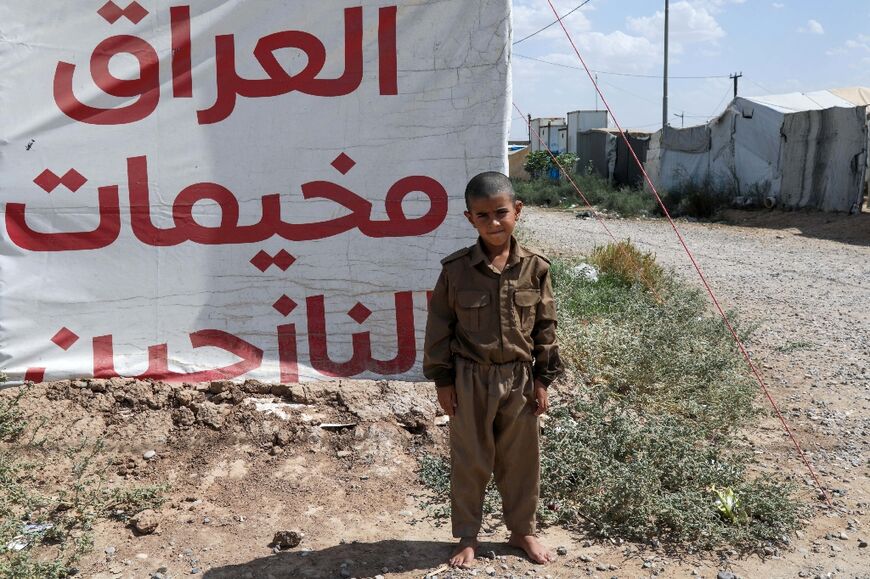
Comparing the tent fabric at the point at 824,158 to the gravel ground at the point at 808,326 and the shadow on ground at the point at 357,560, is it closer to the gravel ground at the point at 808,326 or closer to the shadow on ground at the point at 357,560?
the gravel ground at the point at 808,326

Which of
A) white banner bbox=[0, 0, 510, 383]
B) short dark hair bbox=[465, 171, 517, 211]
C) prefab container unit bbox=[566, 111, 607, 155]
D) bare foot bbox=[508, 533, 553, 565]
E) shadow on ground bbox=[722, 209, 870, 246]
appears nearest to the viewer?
short dark hair bbox=[465, 171, 517, 211]

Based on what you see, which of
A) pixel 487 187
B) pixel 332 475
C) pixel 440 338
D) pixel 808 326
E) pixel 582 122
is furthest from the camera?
pixel 582 122

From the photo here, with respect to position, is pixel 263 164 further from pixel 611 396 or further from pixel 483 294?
pixel 611 396

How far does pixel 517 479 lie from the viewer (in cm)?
290

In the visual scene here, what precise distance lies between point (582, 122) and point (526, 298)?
26.4 m

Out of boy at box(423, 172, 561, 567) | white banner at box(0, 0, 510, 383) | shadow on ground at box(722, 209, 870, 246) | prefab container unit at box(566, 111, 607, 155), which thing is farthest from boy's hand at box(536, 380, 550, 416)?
prefab container unit at box(566, 111, 607, 155)

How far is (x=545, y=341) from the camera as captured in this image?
9.34 ft

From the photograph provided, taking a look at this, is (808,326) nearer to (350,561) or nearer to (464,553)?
(464,553)

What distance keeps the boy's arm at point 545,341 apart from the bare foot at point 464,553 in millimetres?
637

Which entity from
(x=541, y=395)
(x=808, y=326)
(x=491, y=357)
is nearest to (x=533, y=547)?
(x=541, y=395)

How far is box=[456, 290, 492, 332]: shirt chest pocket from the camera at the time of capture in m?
2.75

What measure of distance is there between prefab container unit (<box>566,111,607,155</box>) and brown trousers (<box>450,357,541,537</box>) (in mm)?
25625

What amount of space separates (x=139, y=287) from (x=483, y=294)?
2.23 meters

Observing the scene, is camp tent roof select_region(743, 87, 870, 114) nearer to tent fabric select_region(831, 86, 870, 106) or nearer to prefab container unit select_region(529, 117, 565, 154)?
tent fabric select_region(831, 86, 870, 106)
